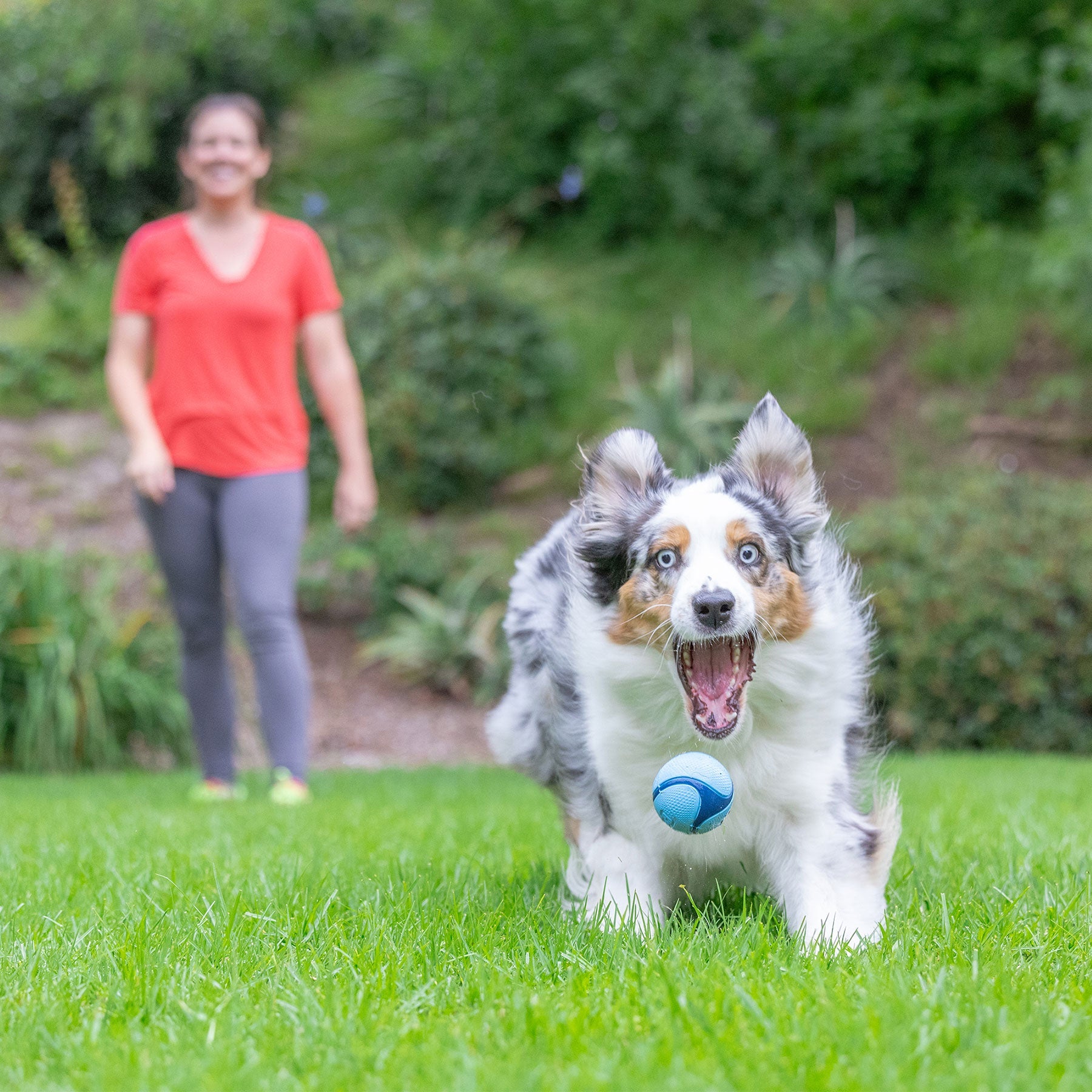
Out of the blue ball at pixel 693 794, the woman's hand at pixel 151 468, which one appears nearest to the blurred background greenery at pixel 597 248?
the woman's hand at pixel 151 468

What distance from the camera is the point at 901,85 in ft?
45.2

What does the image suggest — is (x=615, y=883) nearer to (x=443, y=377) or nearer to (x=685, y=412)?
(x=685, y=412)

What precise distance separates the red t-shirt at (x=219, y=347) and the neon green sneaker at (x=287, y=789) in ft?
4.21

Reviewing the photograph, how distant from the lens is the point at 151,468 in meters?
4.99

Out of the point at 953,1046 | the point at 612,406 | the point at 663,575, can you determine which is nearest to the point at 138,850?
the point at 663,575

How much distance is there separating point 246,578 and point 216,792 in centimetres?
109

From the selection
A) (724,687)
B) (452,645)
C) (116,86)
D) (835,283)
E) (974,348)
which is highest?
(116,86)

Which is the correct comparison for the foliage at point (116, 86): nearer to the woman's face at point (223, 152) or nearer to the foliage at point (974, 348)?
the foliage at point (974, 348)

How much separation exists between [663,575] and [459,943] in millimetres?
876

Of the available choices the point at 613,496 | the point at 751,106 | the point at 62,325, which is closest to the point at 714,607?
the point at 613,496

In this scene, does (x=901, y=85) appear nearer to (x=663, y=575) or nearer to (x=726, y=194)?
(x=726, y=194)

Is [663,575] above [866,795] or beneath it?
above

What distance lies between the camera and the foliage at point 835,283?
13109mm

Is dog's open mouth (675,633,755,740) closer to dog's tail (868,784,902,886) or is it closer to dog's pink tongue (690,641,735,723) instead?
dog's pink tongue (690,641,735,723)
